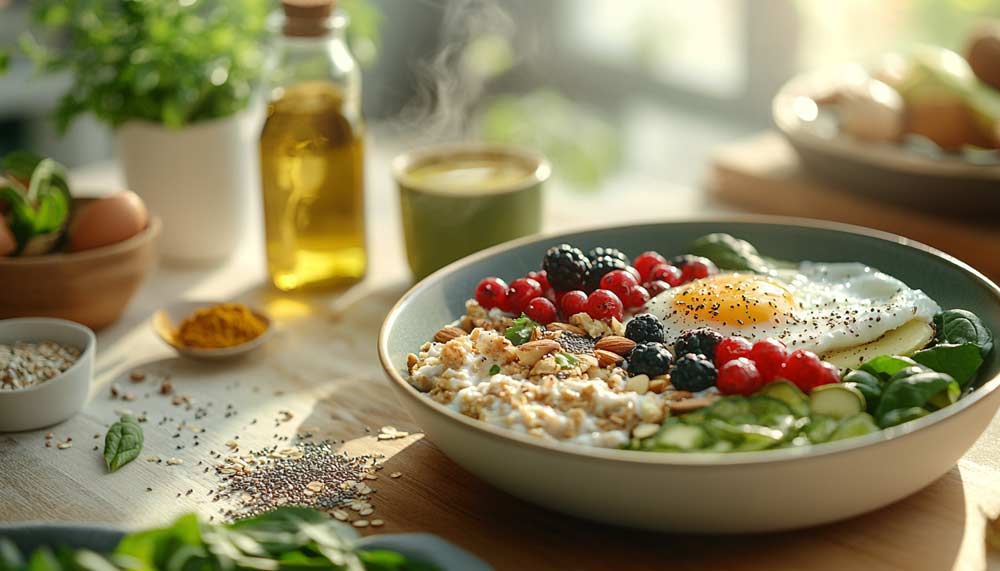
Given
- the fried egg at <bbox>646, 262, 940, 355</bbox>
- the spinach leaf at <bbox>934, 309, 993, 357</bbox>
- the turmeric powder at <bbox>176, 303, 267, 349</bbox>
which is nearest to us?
the spinach leaf at <bbox>934, 309, 993, 357</bbox>

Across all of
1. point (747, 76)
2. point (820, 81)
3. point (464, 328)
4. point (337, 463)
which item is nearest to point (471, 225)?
point (464, 328)

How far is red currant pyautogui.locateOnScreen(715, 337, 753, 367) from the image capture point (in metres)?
1.50

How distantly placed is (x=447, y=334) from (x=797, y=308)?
0.57 meters

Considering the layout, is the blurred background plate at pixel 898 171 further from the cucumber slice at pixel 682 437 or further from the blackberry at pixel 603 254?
the cucumber slice at pixel 682 437

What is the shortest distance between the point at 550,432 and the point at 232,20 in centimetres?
138

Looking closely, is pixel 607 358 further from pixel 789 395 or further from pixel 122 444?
pixel 122 444

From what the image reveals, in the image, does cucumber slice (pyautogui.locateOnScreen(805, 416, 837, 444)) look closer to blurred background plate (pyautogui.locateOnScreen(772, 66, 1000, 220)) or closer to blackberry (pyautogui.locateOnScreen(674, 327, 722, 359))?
blackberry (pyautogui.locateOnScreen(674, 327, 722, 359))

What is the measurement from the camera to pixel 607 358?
5.11 feet

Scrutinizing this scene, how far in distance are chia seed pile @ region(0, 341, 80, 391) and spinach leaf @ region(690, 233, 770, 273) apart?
3.57ft

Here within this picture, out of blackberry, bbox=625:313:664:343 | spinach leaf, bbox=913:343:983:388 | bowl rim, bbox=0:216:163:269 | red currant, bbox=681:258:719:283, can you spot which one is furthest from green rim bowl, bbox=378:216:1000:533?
bowl rim, bbox=0:216:163:269

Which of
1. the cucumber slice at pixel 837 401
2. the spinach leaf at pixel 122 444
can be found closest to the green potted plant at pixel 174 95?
the spinach leaf at pixel 122 444

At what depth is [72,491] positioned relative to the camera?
5.07ft

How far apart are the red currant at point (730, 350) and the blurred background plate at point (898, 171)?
1004 mm

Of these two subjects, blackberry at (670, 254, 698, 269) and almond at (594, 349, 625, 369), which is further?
blackberry at (670, 254, 698, 269)
